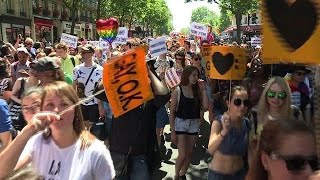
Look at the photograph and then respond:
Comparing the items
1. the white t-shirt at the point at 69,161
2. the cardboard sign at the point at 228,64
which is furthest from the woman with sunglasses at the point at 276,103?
the white t-shirt at the point at 69,161

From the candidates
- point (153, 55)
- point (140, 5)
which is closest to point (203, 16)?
point (140, 5)

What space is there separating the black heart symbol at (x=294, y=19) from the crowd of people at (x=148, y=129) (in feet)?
1.48

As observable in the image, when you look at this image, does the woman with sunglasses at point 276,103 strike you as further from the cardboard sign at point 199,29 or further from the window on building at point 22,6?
the window on building at point 22,6

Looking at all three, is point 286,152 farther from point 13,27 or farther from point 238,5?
point 13,27

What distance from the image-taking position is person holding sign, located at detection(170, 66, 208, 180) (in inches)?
234

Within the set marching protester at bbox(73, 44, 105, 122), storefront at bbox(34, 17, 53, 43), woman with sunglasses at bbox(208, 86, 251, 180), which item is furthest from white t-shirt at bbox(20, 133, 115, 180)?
storefront at bbox(34, 17, 53, 43)

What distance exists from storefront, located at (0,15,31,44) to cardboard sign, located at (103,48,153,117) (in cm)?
3220

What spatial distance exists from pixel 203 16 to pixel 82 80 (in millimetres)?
184315

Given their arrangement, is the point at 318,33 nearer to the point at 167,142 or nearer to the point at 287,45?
the point at 287,45

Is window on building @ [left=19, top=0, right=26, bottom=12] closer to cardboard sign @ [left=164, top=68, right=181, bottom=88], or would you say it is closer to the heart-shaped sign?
the heart-shaped sign

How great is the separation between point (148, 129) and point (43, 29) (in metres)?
44.1

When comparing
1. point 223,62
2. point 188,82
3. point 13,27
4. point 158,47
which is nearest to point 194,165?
point 188,82

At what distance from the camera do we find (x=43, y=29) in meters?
46.4

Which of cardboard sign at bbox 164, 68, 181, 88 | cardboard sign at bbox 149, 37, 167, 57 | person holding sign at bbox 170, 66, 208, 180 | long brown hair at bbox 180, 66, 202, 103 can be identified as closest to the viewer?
person holding sign at bbox 170, 66, 208, 180
